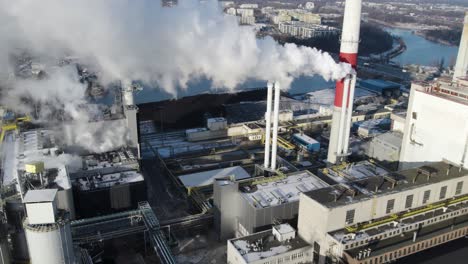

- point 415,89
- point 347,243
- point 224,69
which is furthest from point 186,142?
point 347,243

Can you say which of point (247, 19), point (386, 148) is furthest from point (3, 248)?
point (247, 19)

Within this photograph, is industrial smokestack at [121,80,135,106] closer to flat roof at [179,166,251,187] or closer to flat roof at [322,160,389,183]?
flat roof at [179,166,251,187]

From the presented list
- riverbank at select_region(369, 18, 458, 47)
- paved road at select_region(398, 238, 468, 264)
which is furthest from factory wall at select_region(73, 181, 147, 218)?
riverbank at select_region(369, 18, 458, 47)

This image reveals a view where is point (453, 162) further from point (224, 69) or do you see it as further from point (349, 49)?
point (224, 69)

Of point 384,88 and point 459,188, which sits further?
point 384,88

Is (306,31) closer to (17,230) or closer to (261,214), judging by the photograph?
(261,214)

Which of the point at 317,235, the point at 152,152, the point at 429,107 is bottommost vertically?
the point at 152,152

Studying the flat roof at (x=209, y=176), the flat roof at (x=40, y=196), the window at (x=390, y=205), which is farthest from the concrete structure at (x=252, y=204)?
the flat roof at (x=40, y=196)
